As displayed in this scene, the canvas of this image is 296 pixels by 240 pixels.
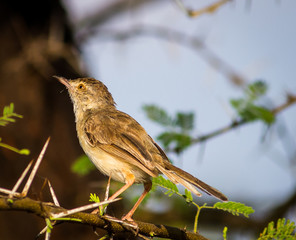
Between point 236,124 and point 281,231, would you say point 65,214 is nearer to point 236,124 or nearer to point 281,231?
point 281,231

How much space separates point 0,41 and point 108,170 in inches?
150

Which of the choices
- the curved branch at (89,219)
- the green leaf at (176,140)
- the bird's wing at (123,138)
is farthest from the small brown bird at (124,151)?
the curved branch at (89,219)

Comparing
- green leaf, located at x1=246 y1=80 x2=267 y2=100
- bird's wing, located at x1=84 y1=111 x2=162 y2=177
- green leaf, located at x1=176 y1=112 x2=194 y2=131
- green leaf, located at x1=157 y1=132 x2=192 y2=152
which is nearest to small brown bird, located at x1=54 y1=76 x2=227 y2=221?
bird's wing, located at x1=84 y1=111 x2=162 y2=177

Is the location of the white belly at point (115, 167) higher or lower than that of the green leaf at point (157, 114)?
lower

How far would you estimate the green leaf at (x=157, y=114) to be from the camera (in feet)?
16.2

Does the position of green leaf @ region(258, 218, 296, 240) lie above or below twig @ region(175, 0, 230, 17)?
below

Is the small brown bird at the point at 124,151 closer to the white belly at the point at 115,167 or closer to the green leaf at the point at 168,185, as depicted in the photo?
the white belly at the point at 115,167

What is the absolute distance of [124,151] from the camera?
453 cm

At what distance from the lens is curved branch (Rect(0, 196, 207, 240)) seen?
2164 mm

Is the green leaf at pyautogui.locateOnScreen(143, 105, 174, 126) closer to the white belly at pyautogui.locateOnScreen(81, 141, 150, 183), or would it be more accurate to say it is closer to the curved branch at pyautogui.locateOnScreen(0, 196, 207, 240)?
the white belly at pyautogui.locateOnScreen(81, 141, 150, 183)

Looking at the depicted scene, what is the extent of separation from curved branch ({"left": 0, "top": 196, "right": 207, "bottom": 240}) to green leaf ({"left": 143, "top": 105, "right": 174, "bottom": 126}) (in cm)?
212

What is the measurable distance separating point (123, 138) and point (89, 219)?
86.1 inches

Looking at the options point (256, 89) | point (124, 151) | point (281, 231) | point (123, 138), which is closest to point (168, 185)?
point (281, 231)

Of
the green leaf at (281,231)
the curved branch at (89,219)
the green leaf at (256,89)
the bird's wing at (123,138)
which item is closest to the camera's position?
the curved branch at (89,219)
